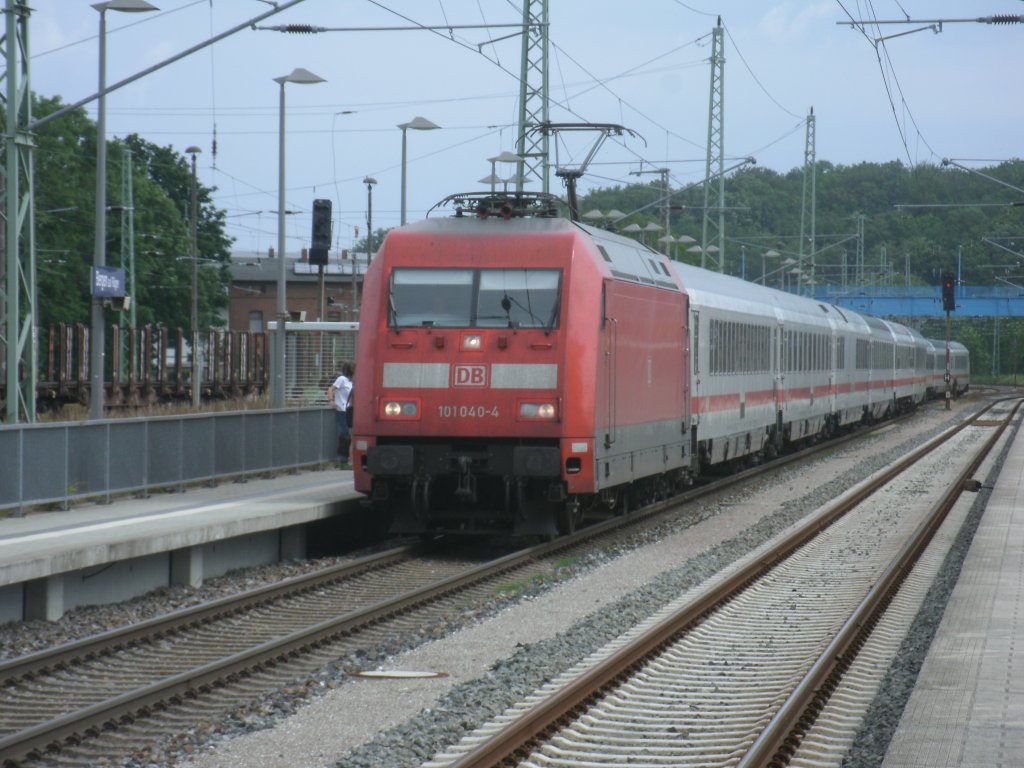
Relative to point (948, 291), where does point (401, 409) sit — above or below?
below

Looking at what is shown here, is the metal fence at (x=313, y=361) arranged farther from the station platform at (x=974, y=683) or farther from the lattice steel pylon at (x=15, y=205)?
the station platform at (x=974, y=683)

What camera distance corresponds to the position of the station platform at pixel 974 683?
697 cm

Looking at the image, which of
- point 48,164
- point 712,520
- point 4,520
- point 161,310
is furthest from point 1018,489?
point 161,310

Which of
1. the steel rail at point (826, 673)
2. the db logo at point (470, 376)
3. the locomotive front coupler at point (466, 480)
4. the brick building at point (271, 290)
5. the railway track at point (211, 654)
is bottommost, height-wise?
the railway track at point (211, 654)

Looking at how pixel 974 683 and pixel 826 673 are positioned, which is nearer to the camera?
pixel 974 683

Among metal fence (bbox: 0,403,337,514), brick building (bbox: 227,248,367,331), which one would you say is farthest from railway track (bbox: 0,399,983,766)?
brick building (bbox: 227,248,367,331)

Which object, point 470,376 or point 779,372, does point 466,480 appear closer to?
point 470,376

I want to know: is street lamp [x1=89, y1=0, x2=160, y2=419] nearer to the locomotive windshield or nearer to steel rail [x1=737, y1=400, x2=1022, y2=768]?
the locomotive windshield

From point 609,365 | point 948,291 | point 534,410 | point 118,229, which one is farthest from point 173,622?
point 118,229

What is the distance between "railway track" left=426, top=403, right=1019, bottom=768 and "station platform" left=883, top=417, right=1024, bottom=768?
0.44 meters

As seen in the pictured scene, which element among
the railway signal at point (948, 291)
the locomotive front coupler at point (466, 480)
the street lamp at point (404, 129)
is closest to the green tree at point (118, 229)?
the street lamp at point (404, 129)

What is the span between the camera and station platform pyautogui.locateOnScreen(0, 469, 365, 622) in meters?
12.1

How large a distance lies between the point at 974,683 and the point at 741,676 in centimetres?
169

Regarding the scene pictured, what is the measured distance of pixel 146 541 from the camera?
42.8 ft
